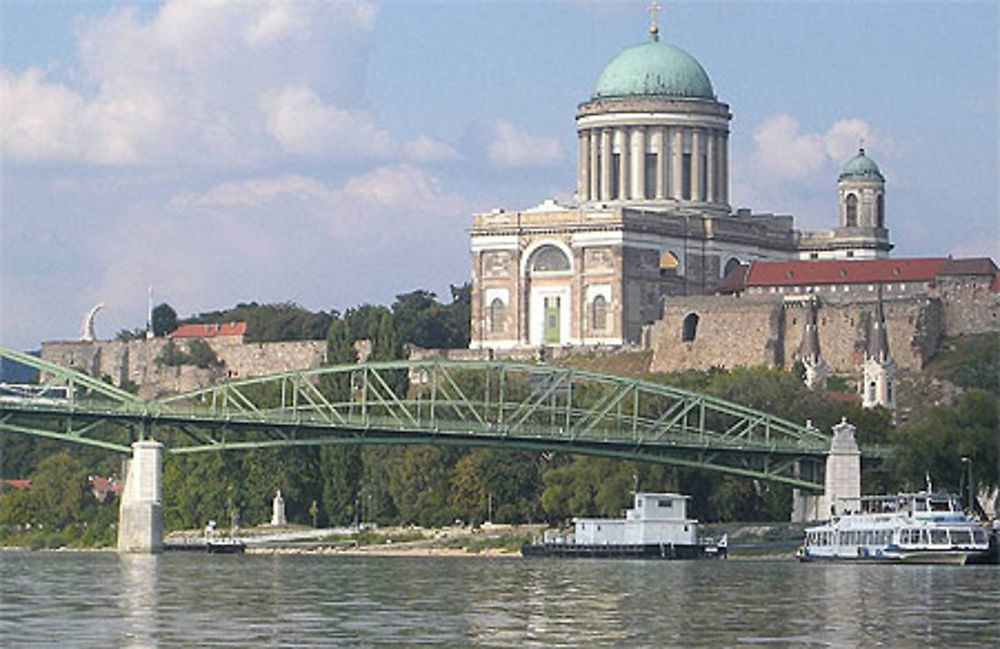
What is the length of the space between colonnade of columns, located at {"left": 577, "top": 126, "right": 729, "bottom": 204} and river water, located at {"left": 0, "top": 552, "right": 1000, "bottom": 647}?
2893 inches

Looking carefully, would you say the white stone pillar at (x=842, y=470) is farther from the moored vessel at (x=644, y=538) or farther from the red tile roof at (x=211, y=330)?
the red tile roof at (x=211, y=330)

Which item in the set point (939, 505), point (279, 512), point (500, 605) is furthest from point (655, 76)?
point (500, 605)

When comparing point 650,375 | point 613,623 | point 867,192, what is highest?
point 867,192

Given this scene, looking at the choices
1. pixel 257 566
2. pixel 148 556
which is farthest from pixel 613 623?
pixel 148 556

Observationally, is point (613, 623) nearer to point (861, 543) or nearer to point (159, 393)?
point (861, 543)

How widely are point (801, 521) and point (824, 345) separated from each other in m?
38.7

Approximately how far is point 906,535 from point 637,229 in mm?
67211

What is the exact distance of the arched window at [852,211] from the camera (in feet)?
583

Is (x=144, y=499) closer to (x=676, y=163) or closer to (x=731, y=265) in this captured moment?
(x=731, y=265)

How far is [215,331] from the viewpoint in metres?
187

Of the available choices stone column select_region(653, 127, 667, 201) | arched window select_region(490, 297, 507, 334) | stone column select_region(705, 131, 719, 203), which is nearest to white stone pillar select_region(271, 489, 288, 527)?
arched window select_region(490, 297, 507, 334)

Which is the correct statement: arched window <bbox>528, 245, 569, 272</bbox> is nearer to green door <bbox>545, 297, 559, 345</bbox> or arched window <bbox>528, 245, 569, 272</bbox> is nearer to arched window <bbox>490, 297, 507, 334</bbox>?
green door <bbox>545, 297, 559, 345</bbox>

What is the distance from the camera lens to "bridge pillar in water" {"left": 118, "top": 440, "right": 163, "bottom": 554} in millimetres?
112812

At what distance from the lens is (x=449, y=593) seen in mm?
78812
